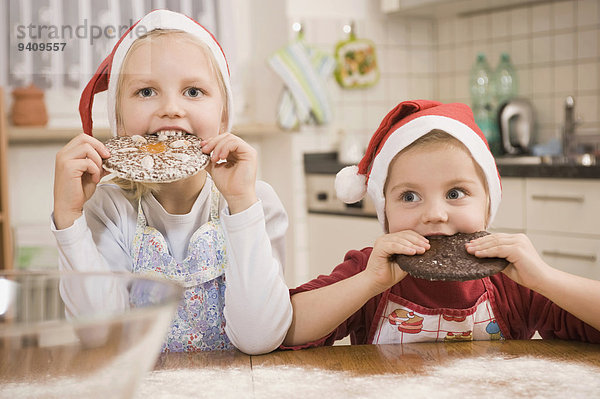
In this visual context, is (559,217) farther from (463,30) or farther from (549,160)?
(463,30)

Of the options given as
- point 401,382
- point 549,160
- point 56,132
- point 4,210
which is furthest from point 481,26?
point 401,382

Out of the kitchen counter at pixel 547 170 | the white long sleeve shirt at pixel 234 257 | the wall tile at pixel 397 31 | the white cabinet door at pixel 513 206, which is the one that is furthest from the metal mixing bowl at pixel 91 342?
the wall tile at pixel 397 31

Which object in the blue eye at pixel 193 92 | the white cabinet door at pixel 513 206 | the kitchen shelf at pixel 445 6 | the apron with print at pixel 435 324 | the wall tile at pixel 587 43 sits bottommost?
the apron with print at pixel 435 324

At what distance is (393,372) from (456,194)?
328mm

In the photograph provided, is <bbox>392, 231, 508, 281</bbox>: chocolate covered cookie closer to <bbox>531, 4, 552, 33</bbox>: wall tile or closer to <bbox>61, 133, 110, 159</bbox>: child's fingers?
<bbox>61, 133, 110, 159</bbox>: child's fingers

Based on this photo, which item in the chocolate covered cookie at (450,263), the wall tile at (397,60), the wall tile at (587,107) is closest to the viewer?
the chocolate covered cookie at (450,263)

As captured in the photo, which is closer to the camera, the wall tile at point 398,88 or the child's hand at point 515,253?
the child's hand at point 515,253

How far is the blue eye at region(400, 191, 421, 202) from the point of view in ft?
3.34

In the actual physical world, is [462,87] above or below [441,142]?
above

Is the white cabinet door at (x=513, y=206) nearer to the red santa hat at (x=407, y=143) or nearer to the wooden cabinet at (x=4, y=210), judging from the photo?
the red santa hat at (x=407, y=143)

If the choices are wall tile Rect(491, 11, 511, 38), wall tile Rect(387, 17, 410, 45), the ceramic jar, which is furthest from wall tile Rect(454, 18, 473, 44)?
the ceramic jar

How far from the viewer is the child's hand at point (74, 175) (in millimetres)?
935

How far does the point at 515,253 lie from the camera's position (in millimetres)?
913

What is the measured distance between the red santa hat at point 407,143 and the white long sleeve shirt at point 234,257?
200mm
